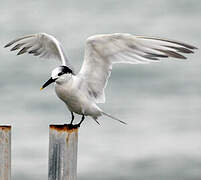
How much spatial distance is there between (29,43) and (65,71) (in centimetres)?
190

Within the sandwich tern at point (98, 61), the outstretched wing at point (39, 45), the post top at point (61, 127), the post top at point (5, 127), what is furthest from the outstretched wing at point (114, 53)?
the post top at point (61, 127)

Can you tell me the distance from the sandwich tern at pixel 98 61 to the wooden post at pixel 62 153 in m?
1.36

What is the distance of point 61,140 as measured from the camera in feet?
19.0

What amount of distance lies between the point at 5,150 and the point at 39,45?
119 inches

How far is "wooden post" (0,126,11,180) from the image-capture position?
6.26 m

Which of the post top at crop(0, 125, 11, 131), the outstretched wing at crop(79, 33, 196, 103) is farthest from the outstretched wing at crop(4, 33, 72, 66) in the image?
the post top at crop(0, 125, 11, 131)

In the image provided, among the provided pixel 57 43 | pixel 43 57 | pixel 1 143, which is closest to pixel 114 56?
pixel 57 43

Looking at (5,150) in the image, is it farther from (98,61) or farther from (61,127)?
(98,61)

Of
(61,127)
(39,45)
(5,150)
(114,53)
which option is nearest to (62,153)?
(61,127)

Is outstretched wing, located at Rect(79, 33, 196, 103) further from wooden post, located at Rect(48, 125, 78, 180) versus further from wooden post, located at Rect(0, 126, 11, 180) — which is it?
wooden post, located at Rect(48, 125, 78, 180)

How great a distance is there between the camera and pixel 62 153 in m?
5.75

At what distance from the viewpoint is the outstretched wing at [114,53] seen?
23.9 feet

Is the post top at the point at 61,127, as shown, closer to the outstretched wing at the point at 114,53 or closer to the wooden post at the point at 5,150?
the wooden post at the point at 5,150

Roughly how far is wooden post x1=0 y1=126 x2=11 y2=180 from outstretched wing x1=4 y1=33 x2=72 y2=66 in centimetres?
235
